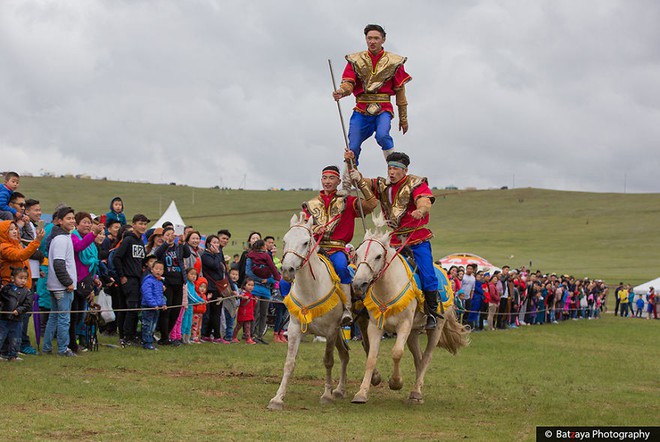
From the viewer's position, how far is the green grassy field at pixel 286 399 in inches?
368

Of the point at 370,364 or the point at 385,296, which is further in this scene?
the point at 385,296

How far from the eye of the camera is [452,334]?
14.0 m

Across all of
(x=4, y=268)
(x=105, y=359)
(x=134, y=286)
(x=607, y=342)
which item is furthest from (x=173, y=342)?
(x=607, y=342)

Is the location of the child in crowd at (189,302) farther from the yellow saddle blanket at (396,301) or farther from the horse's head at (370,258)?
the horse's head at (370,258)

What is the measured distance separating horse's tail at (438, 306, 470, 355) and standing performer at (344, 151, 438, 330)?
43.9 inches

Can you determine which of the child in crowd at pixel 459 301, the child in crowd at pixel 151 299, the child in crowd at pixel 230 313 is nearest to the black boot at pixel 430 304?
the child in crowd at pixel 151 299

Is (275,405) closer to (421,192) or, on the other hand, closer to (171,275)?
(421,192)

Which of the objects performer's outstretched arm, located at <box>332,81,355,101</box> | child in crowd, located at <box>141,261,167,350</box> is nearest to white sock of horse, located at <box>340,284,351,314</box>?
performer's outstretched arm, located at <box>332,81,355,101</box>

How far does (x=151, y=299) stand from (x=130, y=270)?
69 cm

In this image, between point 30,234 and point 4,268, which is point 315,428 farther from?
point 30,234

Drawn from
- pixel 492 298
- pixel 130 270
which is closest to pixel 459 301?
pixel 492 298

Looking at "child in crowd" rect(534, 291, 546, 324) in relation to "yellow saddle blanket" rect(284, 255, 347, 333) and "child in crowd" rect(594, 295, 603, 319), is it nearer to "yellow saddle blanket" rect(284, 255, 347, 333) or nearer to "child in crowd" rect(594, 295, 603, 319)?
"child in crowd" rect(594, 295, 603, 319)

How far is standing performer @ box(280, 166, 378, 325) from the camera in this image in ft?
40.0

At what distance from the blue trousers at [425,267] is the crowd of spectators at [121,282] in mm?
1836
